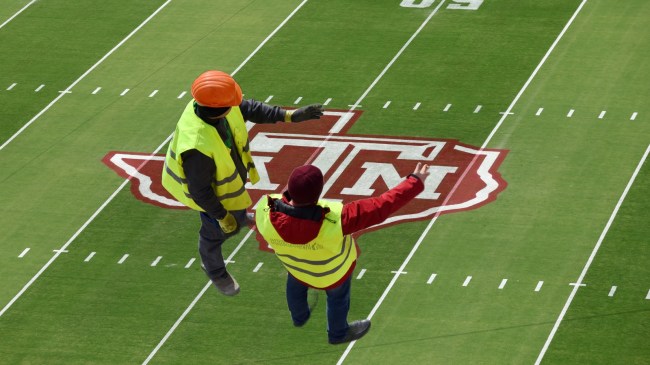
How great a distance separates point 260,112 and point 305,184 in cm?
218

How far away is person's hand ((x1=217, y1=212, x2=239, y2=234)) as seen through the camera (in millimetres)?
16656

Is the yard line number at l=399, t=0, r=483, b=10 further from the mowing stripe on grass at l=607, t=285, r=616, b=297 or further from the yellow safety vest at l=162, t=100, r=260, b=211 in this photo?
the yellow safety vest at l=162, t=100, r=260, b=211

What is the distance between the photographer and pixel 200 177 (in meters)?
16.2

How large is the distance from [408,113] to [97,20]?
777cm

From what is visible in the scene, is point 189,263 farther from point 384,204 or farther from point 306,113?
point 384,204

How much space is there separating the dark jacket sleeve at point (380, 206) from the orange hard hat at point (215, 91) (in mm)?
1637

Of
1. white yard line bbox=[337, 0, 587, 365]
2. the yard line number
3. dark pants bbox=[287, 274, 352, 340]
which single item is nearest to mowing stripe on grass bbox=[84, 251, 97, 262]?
white yard line bbox=[337, 0, 587, 365]

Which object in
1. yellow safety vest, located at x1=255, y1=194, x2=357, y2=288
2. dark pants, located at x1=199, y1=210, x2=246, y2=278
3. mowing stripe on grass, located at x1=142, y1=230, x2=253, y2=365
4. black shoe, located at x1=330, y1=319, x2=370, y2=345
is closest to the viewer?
yellow safety vest, located at x1=255, y1=194, x2=357, y2=288

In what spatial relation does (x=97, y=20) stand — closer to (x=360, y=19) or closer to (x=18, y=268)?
(x=360, y=19)

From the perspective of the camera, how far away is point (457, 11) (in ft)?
104

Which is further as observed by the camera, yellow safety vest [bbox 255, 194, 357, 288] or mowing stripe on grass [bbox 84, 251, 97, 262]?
mowing stripe on grass [bbox 84, 251, 97, 262]

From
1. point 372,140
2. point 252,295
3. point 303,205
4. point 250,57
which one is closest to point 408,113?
point 372,140

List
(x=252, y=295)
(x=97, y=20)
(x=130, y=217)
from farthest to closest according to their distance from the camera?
(x=97, y=20) → (x=130, y=217) → (x=252, y=295)

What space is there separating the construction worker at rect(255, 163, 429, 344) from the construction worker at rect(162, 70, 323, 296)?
768 millimetres
